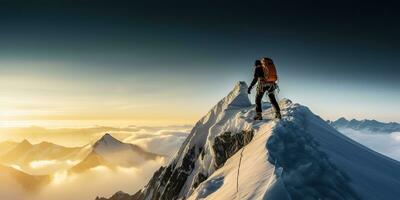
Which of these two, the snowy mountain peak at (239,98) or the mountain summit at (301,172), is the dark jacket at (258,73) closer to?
the mountain summit at (301,172)

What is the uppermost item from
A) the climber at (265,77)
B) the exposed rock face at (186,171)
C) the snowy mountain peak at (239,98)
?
the snowy mountain peak at (239,98)

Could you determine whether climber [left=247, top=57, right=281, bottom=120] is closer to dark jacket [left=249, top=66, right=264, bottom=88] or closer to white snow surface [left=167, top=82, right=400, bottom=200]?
dark jacket [left=249, top=66, right=264, bottom=88]

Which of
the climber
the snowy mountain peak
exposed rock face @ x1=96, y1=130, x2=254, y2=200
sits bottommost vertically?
exposed rock face @ x1=96, y1=130, x2=254, y2=200

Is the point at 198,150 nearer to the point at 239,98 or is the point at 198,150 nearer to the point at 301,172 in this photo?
the point at 239,98

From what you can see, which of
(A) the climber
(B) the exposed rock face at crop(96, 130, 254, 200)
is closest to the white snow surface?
(A) the climber

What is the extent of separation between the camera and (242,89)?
108m

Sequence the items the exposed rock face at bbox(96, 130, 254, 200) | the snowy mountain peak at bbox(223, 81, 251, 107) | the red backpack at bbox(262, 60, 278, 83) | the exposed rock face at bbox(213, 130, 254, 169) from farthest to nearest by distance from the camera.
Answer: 1. the snowy mountain peak at bbox(223, 81, 251, 107)
2. the exposed rock face at bbox(96, 130, 254, 200)
3. the exposed rock face at bbox(213, 130, 254, 169)
4. the red backpack at bbox(262, 60, 278, 83)

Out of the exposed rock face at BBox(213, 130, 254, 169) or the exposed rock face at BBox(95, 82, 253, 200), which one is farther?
the exposed rock face at BBox(95, 82, 253, 200)

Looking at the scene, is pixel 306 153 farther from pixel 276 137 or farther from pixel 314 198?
pixel 314 198

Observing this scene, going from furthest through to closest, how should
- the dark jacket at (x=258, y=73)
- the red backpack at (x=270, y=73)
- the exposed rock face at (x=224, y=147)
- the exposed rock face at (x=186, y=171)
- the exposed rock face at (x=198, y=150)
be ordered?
the exposed rock face at (x=198, y=150), the exposed rock face at (x=186, y=171), the exposed rock face at (x=224, y=147), the dark jacket at (x=258, y=73), the red backpack at (x=270, y=73)

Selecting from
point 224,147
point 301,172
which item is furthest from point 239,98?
point 301,172

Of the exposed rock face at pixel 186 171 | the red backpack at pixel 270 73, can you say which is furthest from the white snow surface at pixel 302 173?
the exposed rock face at pixel 186 171

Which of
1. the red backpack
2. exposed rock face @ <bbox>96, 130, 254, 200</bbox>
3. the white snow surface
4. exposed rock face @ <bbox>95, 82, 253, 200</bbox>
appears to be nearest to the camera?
the white snow surface

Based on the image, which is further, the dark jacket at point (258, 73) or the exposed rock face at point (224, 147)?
the exposed rock face at point (224, 147)
